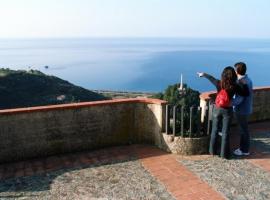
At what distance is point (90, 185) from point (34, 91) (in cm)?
7228

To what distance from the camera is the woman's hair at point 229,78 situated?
6875mm

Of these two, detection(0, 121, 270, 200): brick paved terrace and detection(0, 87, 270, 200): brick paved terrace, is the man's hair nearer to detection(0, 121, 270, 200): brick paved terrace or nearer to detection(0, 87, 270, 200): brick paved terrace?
detection(0, 87, 270, 200): brick paved terrace

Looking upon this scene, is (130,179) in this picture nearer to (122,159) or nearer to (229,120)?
(122,159)

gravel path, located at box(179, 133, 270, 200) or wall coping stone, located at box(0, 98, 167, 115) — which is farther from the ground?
wall coping stone, located at box(0, 98, 167, 115)

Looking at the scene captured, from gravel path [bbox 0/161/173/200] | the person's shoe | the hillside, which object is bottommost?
the hillside

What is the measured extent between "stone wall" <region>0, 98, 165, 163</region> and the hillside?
5737 centimetres

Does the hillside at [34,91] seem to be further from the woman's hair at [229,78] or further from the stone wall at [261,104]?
the woman's hair at [229,78]

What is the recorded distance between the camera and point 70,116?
24.9ft

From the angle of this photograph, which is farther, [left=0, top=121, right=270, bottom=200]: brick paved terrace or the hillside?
the hillside

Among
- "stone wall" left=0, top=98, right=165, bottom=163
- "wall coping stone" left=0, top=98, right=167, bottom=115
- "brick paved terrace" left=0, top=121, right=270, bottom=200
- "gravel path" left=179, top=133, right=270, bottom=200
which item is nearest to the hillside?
"stone wall" left=0, top=98, right=165, bottom=163

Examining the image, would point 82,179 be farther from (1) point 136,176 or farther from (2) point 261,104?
(2) point 261,104

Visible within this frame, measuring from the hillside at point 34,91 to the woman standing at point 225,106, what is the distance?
5890cm

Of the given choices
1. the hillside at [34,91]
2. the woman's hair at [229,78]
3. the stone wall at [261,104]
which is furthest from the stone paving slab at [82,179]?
the hillside at [34,91]

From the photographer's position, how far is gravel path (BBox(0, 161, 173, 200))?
5.62 metres
